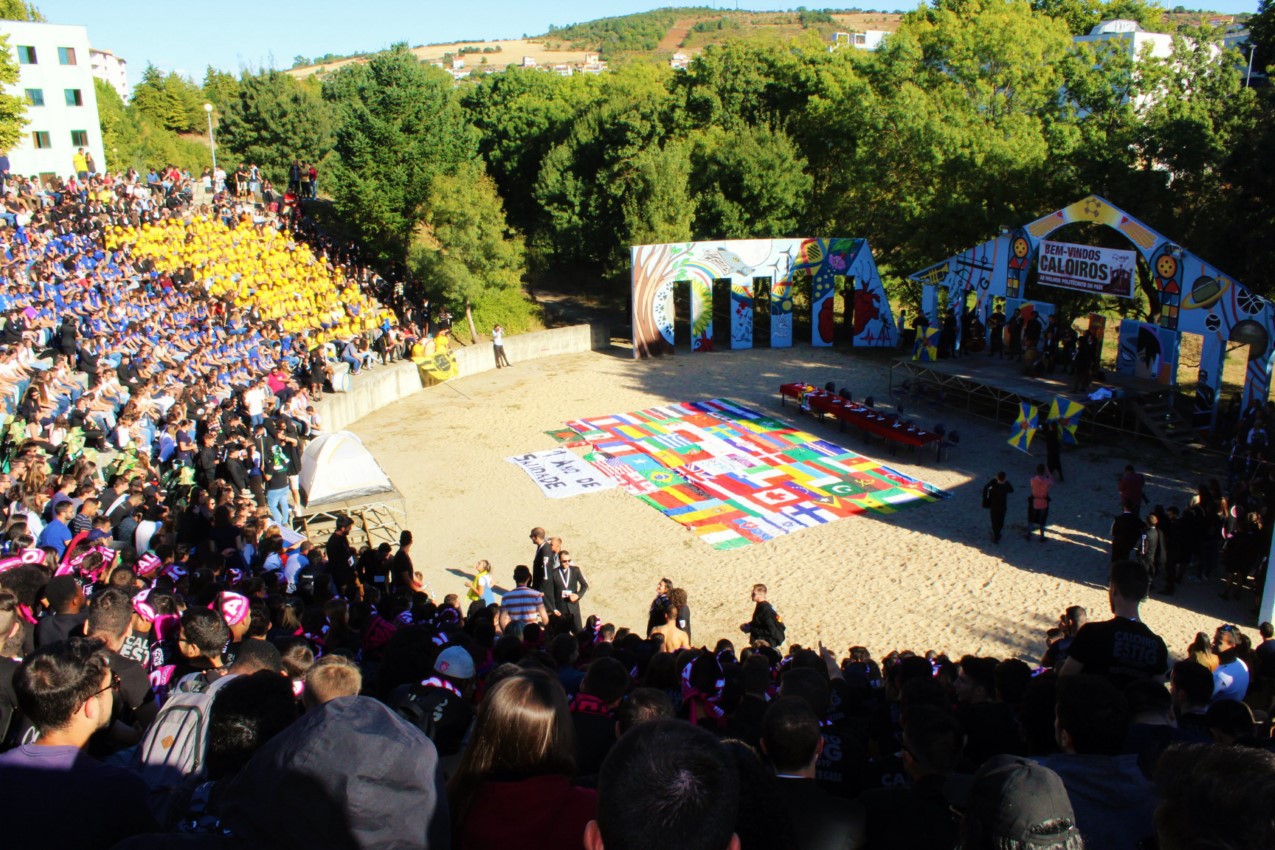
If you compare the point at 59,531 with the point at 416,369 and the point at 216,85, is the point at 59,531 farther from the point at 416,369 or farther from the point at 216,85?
the point at 216,85

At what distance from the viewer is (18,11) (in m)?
59.1

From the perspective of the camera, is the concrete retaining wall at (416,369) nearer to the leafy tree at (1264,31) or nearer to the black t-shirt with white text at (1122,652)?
the black t-shirt with white text at (1122,652)

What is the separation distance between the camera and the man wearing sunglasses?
3014mm

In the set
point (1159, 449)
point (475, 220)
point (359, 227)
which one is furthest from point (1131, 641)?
point (359, 227)

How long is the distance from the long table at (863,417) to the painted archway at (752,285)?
708cm

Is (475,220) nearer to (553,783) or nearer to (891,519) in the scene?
(891,519)

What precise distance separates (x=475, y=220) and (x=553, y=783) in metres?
28.5

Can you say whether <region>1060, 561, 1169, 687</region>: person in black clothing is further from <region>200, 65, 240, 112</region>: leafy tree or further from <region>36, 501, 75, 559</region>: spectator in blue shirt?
<region>200, 65, 240, 112</region>: leafy tree

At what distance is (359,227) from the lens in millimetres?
34938

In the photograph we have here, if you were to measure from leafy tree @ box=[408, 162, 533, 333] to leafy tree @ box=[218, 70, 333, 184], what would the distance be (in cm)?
1926

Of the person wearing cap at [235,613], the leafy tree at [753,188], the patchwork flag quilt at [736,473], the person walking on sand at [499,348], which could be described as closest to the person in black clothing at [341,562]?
the person wearing cap at [235,613]

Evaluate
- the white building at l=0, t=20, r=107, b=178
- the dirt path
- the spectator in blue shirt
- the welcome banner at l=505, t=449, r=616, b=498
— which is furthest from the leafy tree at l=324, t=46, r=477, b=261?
the dirt path

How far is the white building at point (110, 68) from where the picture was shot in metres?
102

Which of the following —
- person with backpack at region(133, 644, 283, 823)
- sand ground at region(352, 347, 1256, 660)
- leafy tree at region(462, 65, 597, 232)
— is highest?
leafy tree at region(462, 65, 597, 232)
